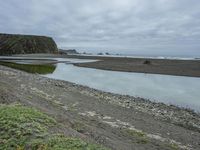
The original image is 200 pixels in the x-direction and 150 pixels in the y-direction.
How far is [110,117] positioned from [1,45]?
5265 inches

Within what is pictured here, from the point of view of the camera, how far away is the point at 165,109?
17.8m

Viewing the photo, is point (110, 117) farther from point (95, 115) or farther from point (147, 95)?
point (147, 95)

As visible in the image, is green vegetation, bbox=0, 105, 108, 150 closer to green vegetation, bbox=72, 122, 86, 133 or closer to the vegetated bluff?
green vegetation, bbox=72, 122, 86, 133

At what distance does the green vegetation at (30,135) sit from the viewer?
→ 688cm

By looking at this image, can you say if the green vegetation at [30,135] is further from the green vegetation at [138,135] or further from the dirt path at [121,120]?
the green vegetation at [138,135]

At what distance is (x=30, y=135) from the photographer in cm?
745

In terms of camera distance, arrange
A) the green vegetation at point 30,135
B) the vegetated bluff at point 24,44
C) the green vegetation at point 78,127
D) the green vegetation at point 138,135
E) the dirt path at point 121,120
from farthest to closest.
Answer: the vegetated bluff at point 24,44
the green vegetation at point 138,135
the dirt path at point 121,120
the green vegetation at point 78,127
the green vegetation at point 30,135

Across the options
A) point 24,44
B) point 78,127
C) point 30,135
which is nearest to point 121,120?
point 78,127

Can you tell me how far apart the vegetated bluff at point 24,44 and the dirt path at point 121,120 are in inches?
4793

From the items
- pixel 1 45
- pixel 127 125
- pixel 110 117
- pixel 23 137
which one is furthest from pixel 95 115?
pixel 1 45

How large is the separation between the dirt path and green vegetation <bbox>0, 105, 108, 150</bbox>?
96 cm

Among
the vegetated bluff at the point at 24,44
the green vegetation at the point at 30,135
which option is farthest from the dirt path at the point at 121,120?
the vegetated bluff at the point at 24,44

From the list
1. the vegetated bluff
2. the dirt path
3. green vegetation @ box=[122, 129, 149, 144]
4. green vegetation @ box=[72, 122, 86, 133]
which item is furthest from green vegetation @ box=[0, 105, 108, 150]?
the vegetated bluff

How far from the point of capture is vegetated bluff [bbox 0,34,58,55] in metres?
135
